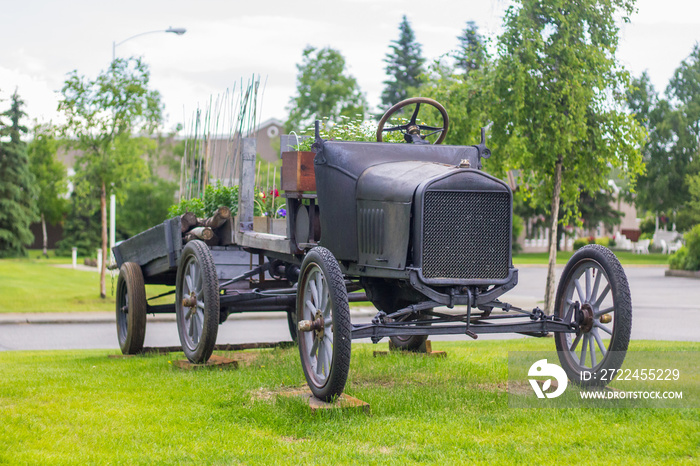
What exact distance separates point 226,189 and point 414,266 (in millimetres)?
3723

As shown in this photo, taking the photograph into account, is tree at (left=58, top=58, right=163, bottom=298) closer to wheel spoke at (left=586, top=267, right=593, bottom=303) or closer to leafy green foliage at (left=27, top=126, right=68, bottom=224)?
wheel spoke at (left=586, top=267, right=593, bottom=303)

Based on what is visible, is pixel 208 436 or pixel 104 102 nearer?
pixel 208 436

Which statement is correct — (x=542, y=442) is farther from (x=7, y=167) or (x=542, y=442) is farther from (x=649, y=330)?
(x=7, y=167)

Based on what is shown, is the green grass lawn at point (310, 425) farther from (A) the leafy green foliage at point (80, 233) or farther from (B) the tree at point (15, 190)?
(A) the leafy green foliage at point (80, 233)

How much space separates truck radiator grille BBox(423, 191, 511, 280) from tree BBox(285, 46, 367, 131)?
138ft

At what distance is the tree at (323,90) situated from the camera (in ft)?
155

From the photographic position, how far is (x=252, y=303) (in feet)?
25.4

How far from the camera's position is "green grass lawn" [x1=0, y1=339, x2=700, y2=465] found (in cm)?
409

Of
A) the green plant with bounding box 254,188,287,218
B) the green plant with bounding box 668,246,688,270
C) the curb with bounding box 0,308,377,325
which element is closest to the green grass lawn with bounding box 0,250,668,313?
the curb with bounding box 0,308,377,325

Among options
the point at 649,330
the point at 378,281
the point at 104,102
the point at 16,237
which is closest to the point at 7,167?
the point at 16,237

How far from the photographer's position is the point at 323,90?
46.7m

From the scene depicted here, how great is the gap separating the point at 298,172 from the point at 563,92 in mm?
6030

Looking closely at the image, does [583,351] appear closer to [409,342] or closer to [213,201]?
[409,342]

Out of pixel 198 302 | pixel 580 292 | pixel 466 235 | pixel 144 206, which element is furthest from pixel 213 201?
pixel 144 206
